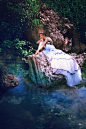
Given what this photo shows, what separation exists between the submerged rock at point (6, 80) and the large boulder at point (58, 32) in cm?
151

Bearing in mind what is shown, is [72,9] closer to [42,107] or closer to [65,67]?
[65,67]

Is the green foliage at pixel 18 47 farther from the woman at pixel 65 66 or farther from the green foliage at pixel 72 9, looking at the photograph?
the green foliage at pixel 72 9

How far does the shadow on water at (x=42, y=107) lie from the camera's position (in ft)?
4.00

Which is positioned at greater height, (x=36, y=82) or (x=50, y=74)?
(x=50, y=74)

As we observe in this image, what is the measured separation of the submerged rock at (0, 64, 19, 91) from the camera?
1921mm

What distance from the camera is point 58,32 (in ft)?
11.4

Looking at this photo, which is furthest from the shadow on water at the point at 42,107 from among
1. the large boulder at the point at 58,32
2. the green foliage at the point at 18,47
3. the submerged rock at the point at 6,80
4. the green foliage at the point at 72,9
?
the green foliage at the point at 72,9

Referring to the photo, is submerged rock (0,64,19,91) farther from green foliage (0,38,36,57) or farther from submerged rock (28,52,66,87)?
green foliage (0,38,36,57)

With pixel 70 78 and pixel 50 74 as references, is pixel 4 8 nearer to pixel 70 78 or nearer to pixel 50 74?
pixel 50 74

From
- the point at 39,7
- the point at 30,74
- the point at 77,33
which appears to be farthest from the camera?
the point at 77,33

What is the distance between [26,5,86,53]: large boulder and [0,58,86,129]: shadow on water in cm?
167

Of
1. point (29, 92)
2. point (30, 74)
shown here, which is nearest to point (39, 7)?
point (30, 74)

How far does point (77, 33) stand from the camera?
3736 millimetres

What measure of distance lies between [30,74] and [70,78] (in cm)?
85
